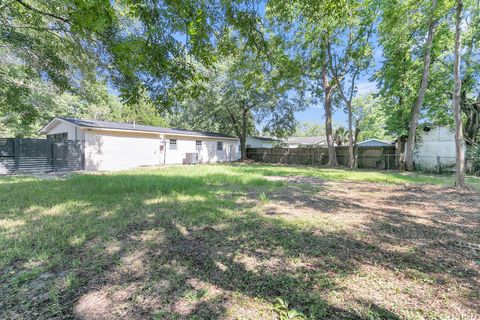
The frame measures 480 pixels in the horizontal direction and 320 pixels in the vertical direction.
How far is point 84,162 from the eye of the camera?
11648 mm

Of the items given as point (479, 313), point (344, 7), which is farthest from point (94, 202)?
point (344, 7)

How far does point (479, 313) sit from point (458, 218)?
297cm

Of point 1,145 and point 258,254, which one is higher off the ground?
point 1,145

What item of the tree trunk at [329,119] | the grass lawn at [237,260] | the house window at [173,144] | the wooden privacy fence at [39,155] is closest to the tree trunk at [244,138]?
the house window at [173,144]

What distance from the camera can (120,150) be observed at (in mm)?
13328

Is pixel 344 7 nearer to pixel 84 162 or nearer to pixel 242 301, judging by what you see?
pixel 242 301

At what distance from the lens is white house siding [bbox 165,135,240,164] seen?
16547 millimetres

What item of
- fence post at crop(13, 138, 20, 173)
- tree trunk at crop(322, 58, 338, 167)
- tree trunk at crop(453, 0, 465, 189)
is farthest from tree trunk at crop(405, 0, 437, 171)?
fence post at crop(13, 138, 20, 173)

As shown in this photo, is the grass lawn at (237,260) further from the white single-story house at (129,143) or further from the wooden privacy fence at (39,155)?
the white single-story house at (129,143)

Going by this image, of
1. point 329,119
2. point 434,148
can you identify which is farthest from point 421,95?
point 329,119

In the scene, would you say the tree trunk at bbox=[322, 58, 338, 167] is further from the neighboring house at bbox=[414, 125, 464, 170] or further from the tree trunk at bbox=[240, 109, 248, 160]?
the tree trunk at bbox=[240, 109, 248, 160]

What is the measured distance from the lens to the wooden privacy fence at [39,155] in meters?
9.65

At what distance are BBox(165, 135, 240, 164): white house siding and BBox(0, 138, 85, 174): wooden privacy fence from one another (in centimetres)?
562

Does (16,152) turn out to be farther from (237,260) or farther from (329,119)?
(329,119)
